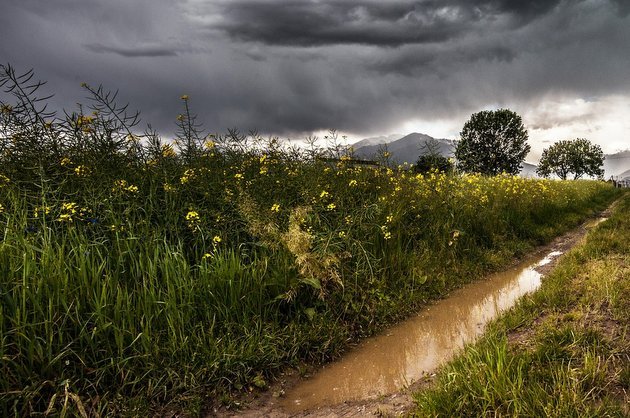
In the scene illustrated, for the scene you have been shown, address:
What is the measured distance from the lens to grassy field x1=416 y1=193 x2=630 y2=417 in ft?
8.34

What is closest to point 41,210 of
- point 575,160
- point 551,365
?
point 551,365

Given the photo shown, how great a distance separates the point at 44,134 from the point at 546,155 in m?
97.1

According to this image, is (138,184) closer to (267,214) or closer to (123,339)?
(267,214)

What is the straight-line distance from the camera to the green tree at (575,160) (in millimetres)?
78688

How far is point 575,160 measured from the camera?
7819 centimetres

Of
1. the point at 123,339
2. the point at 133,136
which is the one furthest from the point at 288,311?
the point at 133,136

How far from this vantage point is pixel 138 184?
5.16 meters

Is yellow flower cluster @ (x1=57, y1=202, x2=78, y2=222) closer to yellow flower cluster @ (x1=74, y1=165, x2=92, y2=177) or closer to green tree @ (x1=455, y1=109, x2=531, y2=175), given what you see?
yellow flower cluster @ (x1=74, y1=165, x2=92, y2=177)

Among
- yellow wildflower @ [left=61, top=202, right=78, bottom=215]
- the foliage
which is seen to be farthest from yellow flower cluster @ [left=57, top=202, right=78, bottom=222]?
the foliage

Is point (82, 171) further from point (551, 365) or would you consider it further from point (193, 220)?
point (551, 365)

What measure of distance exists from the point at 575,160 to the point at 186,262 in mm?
92553

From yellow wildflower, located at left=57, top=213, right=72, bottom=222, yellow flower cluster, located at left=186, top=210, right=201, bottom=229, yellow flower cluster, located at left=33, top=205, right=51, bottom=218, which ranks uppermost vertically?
yellow flower cluster, located at left=33, top=205, right=51, bottom=218

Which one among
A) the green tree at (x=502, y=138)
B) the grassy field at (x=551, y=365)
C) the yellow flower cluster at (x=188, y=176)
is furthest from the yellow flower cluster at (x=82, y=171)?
the green tree at (x=502, y=138)

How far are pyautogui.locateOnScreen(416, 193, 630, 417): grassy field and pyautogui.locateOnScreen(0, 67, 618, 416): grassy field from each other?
1.68 metres
